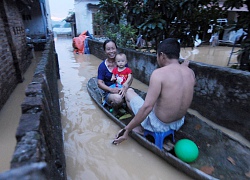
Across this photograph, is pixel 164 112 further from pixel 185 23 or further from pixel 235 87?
pixel 185 23

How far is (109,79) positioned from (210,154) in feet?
7.40

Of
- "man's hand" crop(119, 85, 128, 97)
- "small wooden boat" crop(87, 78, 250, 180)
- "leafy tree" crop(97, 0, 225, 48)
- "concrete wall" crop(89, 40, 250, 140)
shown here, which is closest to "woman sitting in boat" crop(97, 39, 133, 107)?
"man's hand" crop(119, 85, 128, 97)

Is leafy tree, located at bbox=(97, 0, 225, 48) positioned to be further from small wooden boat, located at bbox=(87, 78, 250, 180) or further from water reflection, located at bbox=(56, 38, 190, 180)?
small wooden boat, located at bbox=(87, 78, 250, 180)

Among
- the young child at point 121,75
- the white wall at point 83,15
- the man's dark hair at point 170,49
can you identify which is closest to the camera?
the man's dark hair at point 170,49

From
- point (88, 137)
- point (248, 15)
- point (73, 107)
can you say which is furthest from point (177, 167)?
point (248, 15)

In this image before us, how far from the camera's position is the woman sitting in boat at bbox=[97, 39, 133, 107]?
3.28 m

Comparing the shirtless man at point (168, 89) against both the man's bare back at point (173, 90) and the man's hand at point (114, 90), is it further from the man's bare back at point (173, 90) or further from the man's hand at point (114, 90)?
the man's hand at point (114, 90)

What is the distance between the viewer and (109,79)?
3617 mm

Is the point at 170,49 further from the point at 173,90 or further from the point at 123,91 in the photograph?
the point at 123,91

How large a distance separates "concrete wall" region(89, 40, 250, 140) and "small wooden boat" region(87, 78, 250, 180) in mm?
763

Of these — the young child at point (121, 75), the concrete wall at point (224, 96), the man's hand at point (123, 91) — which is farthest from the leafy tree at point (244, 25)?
the man's hand at point (123, 91)

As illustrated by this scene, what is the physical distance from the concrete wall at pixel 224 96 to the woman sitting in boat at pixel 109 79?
1496mm

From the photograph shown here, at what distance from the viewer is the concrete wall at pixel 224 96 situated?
109 inches

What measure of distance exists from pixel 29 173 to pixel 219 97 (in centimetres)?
327
